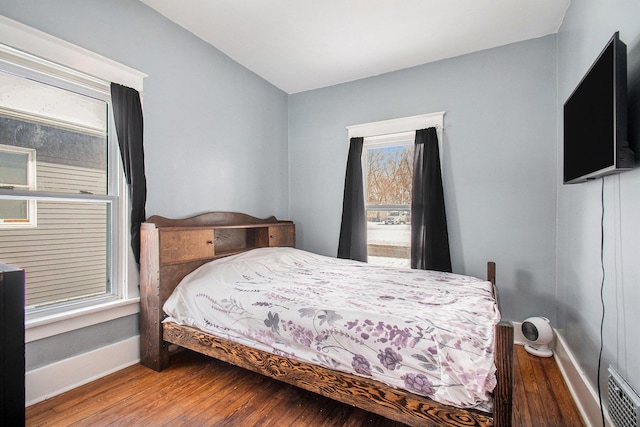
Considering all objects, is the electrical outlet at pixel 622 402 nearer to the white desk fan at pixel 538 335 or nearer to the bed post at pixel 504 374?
the bed post at pixel 504 374

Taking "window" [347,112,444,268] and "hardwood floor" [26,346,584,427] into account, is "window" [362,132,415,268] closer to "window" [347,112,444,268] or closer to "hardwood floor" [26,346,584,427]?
"window" [347,112,444,268]

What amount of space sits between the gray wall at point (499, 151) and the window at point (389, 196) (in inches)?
13.2

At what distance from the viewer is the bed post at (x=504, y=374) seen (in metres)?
1.07

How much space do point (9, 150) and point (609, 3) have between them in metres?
3.37

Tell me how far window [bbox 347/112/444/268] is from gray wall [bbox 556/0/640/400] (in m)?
1.30

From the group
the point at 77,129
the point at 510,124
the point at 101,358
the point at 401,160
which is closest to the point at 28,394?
the point at 101,358

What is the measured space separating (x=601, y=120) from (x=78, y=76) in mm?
2997

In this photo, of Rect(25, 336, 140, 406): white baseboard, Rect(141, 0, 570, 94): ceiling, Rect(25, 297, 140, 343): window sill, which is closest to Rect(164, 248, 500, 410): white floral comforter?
Rect(25, 297, 140, 343): window sill

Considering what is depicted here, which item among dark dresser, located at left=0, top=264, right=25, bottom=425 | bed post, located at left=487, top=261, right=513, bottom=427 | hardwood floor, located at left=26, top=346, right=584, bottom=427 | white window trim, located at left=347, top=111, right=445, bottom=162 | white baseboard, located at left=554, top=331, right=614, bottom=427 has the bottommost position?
hardwood floor, located at left=26, top=346, right=584, bottom=427

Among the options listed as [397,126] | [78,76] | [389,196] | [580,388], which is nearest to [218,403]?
[580,388]

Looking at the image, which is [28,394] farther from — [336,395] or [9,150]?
[336,395]

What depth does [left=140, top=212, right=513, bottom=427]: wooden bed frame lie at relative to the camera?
114 centimetres

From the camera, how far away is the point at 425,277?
2.39 metres

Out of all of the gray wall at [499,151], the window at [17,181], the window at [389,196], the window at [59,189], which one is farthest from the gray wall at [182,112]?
the gray wall at [499,151]
